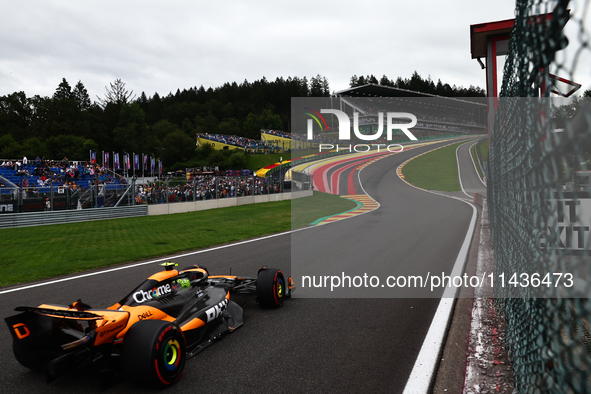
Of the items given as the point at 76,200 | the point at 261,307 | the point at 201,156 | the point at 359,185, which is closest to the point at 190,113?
the point at 201,156

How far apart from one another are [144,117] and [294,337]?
314 ft

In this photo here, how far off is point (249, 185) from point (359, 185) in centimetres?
1177

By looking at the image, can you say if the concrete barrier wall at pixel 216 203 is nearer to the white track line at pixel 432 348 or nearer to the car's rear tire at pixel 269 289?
the car's rear tire at pixel 269 289

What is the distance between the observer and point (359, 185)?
35.9 meters

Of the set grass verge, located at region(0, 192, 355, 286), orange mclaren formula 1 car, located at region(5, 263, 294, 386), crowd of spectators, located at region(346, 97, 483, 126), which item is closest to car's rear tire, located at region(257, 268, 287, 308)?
orange mclaren formula 1 car, located at region(5, 263, 294, 386)

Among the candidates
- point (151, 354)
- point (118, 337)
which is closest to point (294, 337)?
point (151, 354)

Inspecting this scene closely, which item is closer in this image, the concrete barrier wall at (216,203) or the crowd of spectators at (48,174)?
the concrete barrier wall at (216,203)

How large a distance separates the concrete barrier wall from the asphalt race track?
42.8ft

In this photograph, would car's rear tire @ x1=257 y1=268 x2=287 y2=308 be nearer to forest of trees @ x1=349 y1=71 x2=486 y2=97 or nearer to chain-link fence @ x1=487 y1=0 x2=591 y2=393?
chain-link fence @ x1=487 y1=0 x2=591 y2=393

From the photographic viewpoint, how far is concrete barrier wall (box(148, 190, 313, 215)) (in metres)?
21.8

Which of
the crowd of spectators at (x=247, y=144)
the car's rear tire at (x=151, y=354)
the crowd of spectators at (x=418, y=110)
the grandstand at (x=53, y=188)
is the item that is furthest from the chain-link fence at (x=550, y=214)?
the crowd of spectators at (x=418, y=110)

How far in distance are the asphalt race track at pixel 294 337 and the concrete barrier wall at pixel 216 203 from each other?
13042 mm

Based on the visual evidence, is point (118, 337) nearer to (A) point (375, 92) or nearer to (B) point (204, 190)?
(B) point (204, 190)

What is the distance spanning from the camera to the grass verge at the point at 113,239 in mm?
8828
